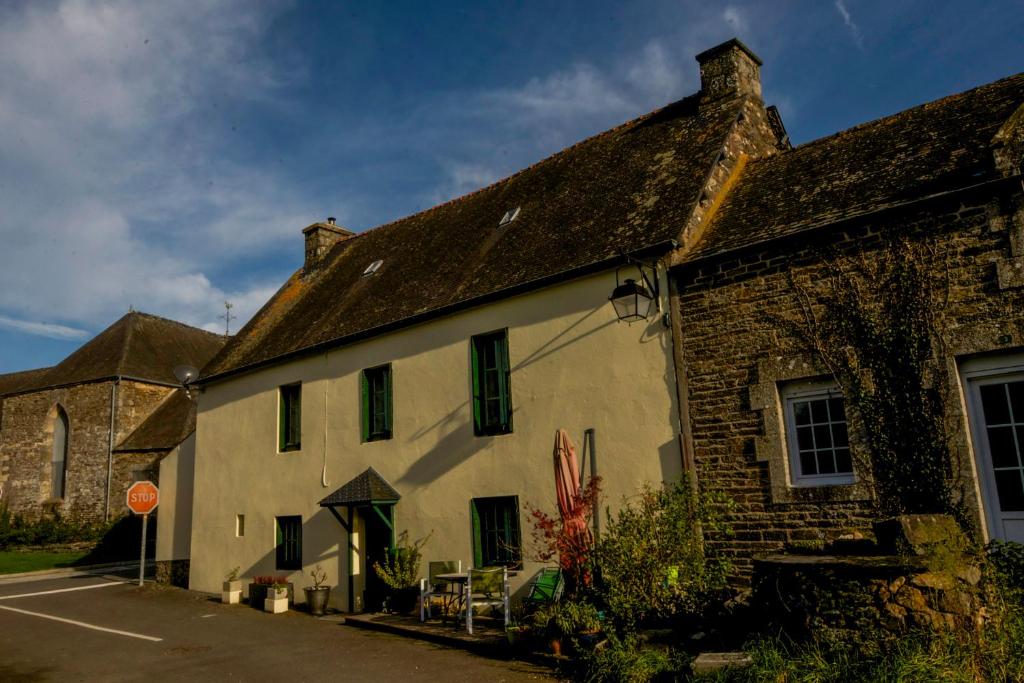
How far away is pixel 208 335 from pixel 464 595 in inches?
1097

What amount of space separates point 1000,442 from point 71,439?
30616 mm

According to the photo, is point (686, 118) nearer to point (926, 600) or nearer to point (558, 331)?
point (558, 331)

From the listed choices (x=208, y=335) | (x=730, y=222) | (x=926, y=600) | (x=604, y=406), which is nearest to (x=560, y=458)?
(x=604, y=406)

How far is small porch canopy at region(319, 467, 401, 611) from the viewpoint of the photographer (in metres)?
12.9

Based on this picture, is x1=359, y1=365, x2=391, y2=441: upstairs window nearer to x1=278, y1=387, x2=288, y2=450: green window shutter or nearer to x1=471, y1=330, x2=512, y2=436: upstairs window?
x1=471, y1=330, x2=512, y2=436: upstairs window

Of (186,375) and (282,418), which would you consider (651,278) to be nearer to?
(282,418)

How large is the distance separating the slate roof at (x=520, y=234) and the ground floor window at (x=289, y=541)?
10.7ft

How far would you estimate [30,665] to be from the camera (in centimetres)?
972

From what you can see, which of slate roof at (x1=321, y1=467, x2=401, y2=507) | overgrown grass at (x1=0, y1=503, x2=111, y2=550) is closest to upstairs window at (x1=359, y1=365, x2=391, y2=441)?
slate roof at (x1=321, y1=467, x2=401, y2=507)

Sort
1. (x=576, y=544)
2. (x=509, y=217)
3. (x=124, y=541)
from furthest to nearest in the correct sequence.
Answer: (x=124, y=541) < (x=509, y=217) < (x=576, y=544)

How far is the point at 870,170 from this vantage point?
9.73 metres

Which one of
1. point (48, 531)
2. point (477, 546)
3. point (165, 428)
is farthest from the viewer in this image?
point (165, 428)

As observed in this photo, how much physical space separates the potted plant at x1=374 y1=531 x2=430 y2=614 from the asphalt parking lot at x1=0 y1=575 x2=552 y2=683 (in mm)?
948

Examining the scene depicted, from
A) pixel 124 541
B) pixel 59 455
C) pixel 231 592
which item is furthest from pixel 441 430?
pixel 59 455
